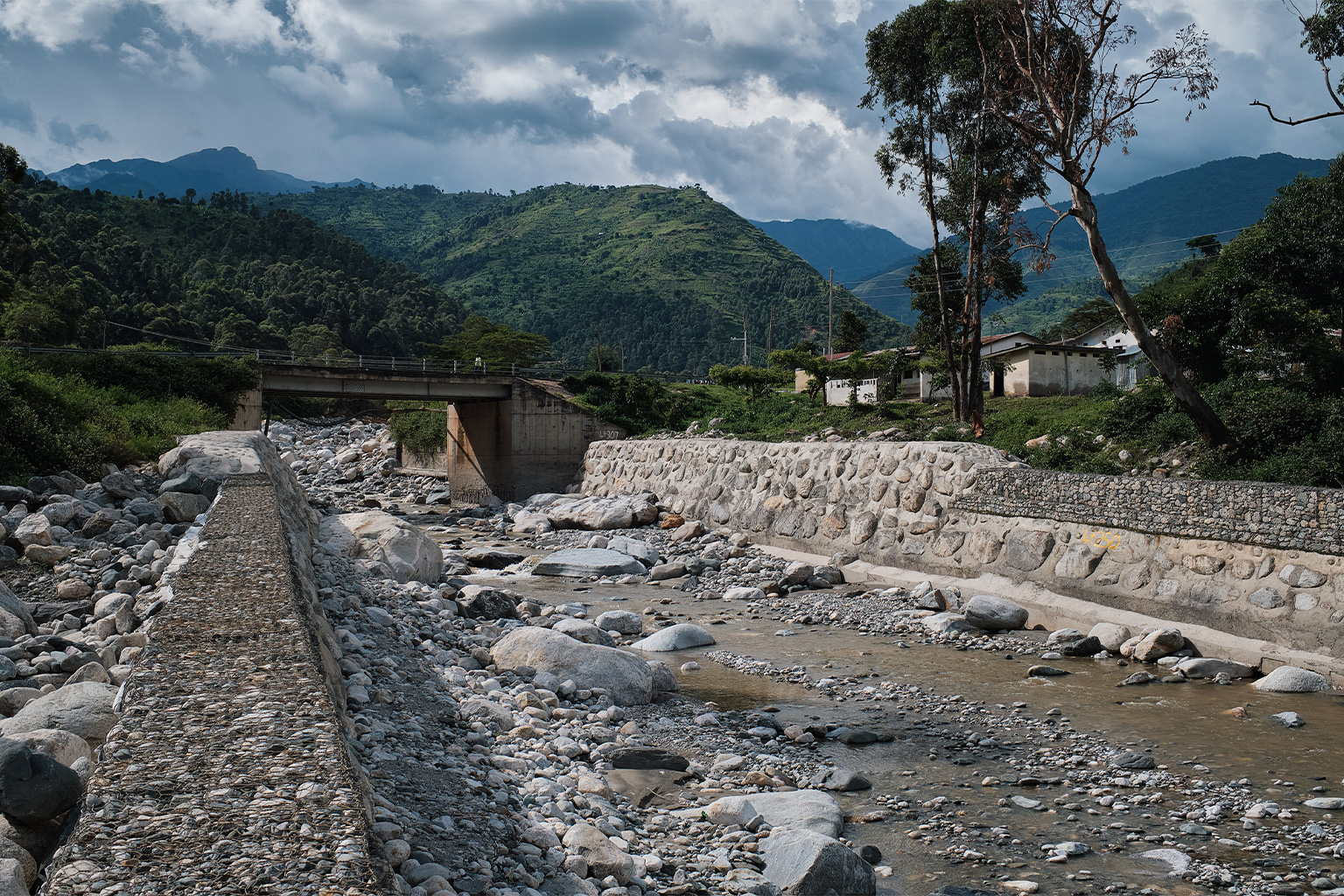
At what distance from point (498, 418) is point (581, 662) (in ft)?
95.0

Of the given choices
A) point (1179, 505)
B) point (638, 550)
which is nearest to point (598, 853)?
point (1179, 505)

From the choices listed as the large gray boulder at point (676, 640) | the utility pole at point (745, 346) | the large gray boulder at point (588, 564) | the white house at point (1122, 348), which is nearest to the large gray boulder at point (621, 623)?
the large gray boulder at point (676, 640)

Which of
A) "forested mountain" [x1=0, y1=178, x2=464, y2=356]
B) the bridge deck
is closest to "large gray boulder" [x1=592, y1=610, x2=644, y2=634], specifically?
the bridge deck

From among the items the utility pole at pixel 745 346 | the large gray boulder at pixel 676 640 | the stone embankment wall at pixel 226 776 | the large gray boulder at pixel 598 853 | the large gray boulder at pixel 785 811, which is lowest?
the large gray boulder at pixel 676 640

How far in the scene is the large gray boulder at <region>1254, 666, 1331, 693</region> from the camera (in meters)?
8.53

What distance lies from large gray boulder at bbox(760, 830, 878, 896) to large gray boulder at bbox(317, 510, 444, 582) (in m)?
9.56

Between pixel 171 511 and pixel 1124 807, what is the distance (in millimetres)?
9803

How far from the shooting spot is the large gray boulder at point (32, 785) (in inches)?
108

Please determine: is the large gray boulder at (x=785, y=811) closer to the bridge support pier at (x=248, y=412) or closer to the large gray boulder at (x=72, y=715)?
the large gray boulder at (x=72, y=715)

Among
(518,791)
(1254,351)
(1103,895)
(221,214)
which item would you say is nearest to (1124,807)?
(1103,895)

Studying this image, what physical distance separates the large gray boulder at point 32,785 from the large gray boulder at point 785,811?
3.66 m

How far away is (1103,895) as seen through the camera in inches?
188

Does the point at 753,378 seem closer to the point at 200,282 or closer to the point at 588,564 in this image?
the point at 588,564

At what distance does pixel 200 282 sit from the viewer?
77.6m
